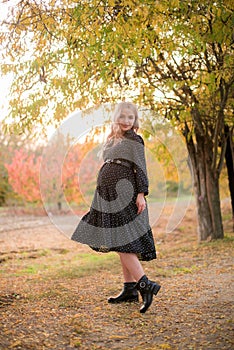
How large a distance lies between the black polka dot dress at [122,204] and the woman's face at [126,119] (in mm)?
56

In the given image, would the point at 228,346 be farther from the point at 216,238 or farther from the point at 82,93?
the point at 216,238

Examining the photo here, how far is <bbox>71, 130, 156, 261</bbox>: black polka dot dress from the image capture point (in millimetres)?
3752

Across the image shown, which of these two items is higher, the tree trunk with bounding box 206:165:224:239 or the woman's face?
the woman's face

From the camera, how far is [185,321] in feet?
11.1

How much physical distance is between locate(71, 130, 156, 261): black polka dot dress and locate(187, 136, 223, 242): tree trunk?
4.15m

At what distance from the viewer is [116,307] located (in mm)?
3830

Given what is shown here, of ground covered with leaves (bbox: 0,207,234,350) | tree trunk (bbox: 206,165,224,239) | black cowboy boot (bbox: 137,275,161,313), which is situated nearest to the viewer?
ground covered with leaves (bbox: 0,207,234,350)

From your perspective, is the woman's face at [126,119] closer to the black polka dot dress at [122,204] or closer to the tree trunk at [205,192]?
the black polka dot dress at [122,204]

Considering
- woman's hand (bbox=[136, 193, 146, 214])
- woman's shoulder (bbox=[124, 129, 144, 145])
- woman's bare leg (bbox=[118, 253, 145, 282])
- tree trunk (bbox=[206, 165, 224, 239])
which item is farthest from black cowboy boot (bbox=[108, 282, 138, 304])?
tree trunk (bbox=[206, 165, 224, 239])

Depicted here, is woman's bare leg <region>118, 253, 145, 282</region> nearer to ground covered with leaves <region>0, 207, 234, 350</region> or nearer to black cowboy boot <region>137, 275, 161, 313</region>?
black cowboy boot <region>137, 275, 161, 313</region>

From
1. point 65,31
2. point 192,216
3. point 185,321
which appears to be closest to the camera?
point 185,321

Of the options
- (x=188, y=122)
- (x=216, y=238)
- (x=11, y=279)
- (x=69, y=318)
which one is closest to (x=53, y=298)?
(x=69, y=318)

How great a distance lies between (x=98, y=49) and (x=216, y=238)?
3.79m

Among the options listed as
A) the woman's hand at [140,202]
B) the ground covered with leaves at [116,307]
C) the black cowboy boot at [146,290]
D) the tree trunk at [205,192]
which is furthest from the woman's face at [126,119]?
the tree trunk at [205,192]
